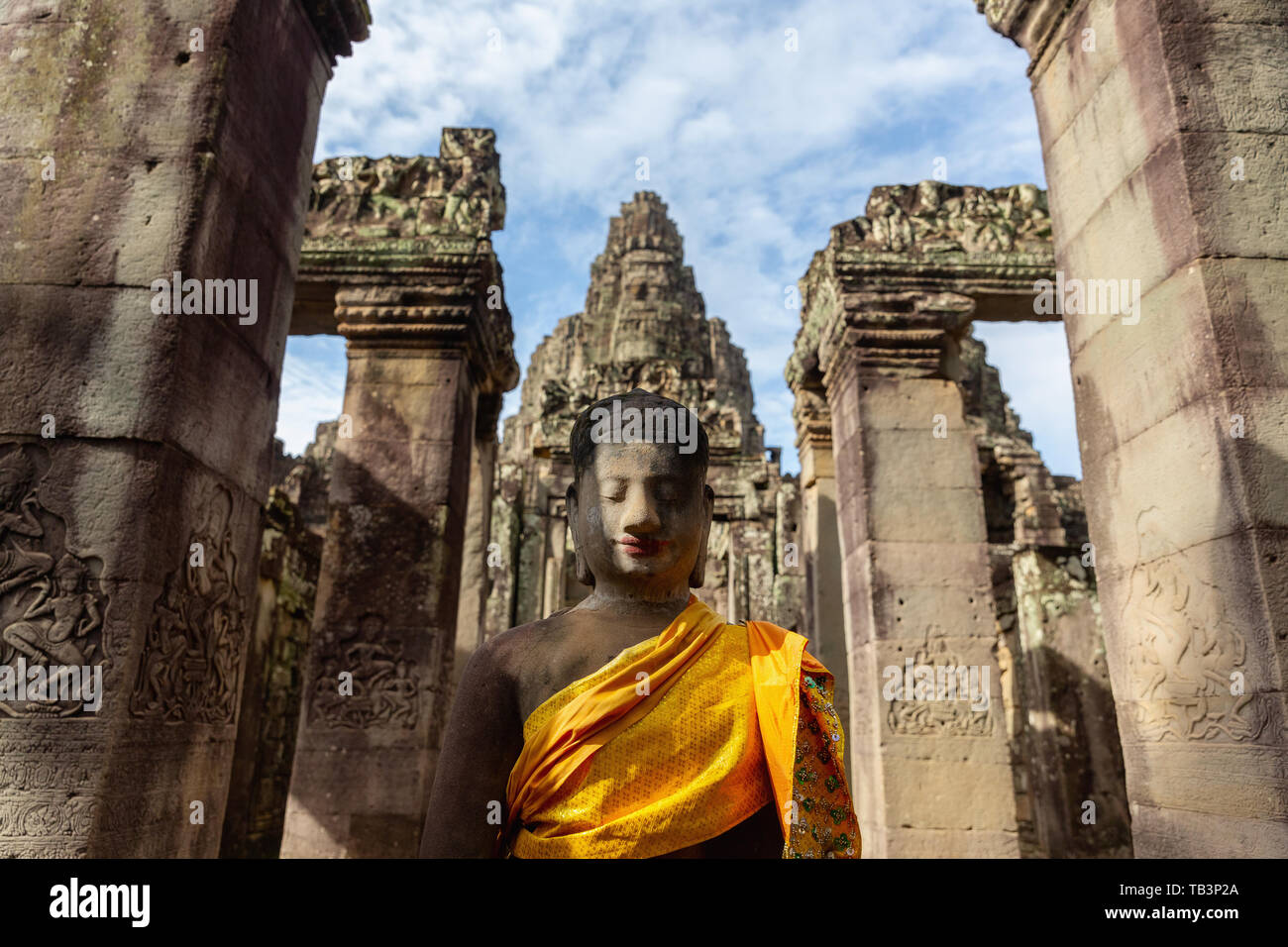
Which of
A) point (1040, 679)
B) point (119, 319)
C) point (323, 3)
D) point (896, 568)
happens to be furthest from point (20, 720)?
point (1040, 679)

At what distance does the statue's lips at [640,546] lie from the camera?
2.01m

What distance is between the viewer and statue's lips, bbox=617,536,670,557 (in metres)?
2.01

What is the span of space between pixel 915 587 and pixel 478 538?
4280 mm

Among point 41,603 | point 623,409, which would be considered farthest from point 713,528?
point 623,409

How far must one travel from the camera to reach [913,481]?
23.3 ft

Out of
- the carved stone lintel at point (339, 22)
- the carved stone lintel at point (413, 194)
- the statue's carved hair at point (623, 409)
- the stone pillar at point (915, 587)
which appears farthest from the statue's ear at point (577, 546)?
the carved stone lintel at point (413, 194)

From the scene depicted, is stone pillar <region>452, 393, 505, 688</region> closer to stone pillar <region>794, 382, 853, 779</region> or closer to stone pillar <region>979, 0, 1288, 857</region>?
stone pillar <region>794, 382, 853, 779</region>

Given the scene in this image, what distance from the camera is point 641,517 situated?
1964mm

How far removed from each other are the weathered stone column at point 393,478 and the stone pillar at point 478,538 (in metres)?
0.64

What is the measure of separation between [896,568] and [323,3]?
558cm

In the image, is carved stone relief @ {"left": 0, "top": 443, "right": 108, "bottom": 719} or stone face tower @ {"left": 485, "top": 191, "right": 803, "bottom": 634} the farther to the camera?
stone face tower @ {"left": 485, "top": 191, "right": 803, "bottom": 634}

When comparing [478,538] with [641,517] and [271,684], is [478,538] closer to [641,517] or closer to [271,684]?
[271,684]

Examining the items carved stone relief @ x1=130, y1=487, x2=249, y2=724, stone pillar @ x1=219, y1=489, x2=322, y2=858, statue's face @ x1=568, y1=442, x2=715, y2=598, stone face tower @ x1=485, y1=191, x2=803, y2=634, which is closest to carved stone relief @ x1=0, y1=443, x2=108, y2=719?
carved stone relief @ x1=130, y1=487, x2=249, y2=724

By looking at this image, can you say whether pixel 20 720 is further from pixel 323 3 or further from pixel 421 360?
pixel 421 360
